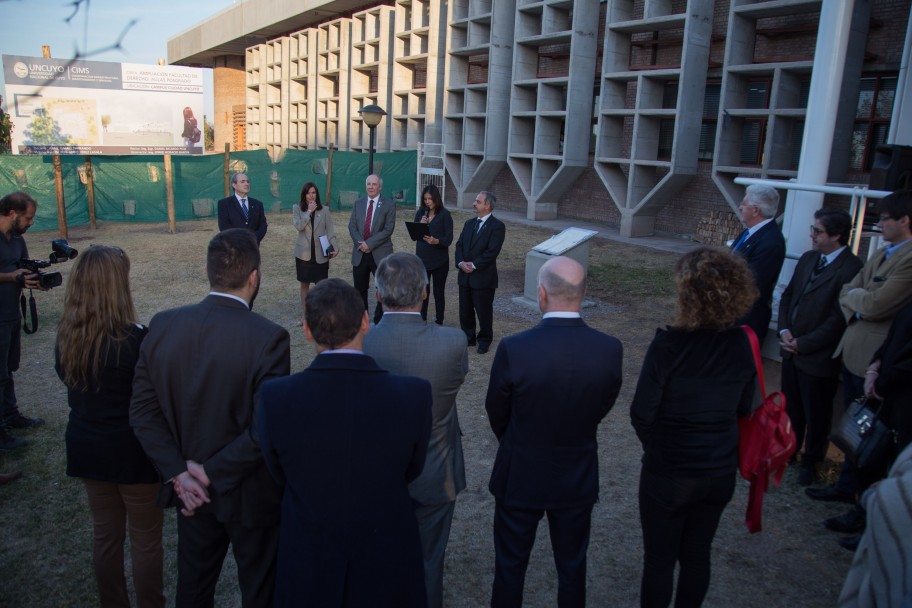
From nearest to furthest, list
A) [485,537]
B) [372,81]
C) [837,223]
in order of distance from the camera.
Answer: [485,537]
[837,223]
[372,81]

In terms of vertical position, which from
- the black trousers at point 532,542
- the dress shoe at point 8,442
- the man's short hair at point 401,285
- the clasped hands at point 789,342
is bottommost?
the dress shoe at point 8,442

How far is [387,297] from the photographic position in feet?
8.23

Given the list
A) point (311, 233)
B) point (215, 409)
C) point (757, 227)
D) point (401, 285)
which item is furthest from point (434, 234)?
point (215, 409)

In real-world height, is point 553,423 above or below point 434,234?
below

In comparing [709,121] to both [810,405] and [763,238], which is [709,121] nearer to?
[763,238]

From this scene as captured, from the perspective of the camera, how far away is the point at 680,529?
265 centimetres

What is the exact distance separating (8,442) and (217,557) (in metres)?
3.02

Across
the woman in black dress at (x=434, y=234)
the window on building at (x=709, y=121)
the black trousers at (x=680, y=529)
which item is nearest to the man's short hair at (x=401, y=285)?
the black trousers at (x=680, y=529)

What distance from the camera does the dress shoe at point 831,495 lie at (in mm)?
3990

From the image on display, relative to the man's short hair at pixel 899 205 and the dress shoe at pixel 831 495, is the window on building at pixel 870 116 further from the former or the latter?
the dress shoe at pixel 831 495

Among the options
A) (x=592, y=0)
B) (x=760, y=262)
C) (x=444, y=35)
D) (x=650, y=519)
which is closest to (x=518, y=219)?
(x=592, y=0)

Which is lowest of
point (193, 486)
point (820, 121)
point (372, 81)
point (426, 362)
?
point (193, 486)

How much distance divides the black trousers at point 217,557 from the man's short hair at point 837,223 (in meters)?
3.61

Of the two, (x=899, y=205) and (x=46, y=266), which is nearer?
(x=899, y=205)
